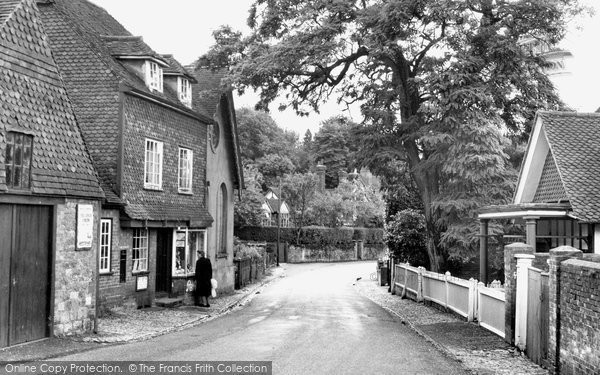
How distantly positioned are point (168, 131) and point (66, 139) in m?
8.39

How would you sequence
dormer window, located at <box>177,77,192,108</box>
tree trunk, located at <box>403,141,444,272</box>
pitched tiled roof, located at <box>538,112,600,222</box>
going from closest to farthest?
pitched tiled roof, located at <box>538,112,600,222</box> < tree trunk, located at <box>403,141,444,272</box> < dormer window, located at <box>177,77,192,108</box>

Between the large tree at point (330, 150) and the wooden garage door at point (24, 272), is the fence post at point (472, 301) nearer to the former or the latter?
the wooden garage door at point (24, 272)

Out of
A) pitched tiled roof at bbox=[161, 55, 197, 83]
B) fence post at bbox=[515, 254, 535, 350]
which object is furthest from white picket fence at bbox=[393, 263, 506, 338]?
pitched tiled roof at bbox=[161, 55, 197, 83]

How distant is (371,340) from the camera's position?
15258 mm

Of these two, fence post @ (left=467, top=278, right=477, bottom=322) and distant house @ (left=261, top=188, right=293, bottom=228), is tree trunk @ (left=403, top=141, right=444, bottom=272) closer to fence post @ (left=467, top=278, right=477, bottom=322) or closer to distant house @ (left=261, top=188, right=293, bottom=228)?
fence post @ (left=467, top=278, right=477, bottom=322)

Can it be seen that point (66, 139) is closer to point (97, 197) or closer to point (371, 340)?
point (97, 197)

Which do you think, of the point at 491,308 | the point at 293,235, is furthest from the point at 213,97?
the point at 293,235

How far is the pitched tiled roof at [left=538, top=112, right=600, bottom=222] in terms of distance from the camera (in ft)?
55.9

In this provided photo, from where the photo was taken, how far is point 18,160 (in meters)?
13.3

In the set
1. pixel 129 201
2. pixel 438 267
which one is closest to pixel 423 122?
pixel 438 267

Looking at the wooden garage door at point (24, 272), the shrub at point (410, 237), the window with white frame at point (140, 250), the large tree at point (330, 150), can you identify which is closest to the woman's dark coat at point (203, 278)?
the window with white frame at point (140, 250)

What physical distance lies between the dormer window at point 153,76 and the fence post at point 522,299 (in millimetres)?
13786

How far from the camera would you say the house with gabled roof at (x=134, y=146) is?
20281 mm

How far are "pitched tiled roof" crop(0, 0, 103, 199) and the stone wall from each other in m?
0.55
